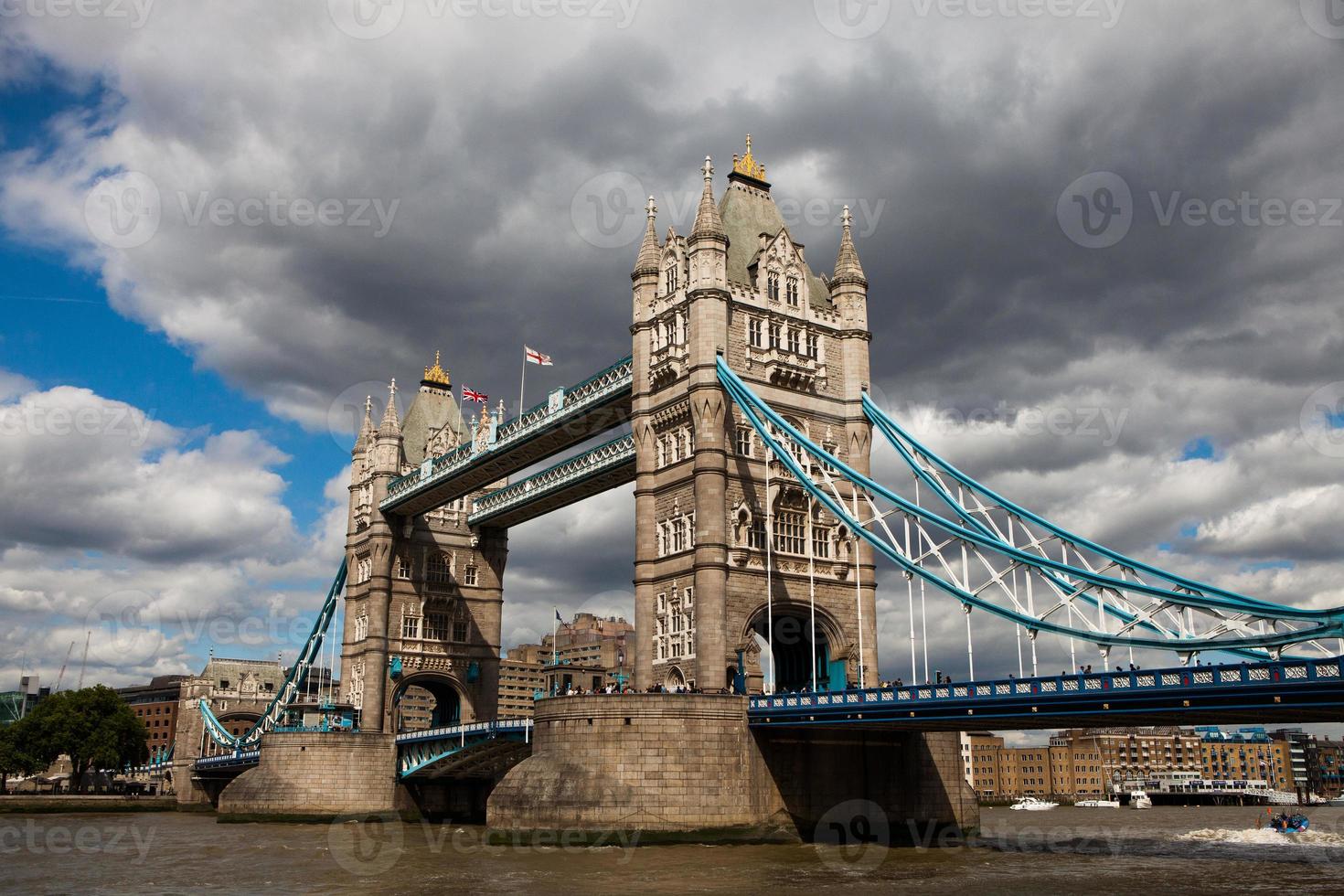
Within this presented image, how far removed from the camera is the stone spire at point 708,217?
53312 millimetres

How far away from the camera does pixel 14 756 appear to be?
10169cm

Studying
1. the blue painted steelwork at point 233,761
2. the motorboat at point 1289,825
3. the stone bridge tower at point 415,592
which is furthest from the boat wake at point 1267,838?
the blue painted steelwork at point 233,761

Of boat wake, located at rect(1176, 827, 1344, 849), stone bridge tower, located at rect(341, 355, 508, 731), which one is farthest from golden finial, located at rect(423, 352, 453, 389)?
boat wake, located at rect(1176, 827, 1344, 849)

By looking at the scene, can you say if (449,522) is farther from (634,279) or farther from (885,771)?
(885,771)

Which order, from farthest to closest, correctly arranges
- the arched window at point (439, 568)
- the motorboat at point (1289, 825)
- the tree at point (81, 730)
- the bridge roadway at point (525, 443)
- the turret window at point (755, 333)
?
the tree at point (81, 730), the arched window at point (439, 568), the motorboat at point (1289, 825), the bridge roadway at point (525, 443), the turret window at point (755, 333)

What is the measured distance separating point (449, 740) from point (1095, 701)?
40172 millimetres

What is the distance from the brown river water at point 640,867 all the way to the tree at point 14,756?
164 ft

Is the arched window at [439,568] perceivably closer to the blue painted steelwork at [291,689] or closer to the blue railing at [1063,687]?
the blue painted steelwork at [291,689]

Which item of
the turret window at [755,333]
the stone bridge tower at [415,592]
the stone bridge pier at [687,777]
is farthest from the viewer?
the stone bridge tower at [415,592]

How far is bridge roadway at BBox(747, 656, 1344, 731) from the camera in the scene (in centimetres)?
3139

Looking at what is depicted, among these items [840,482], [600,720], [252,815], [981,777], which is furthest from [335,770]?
[981,777]

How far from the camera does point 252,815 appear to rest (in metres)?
69.3

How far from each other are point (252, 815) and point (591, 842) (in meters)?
33.8

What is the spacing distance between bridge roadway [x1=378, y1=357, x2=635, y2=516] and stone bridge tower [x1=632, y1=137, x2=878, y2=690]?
4944mm
